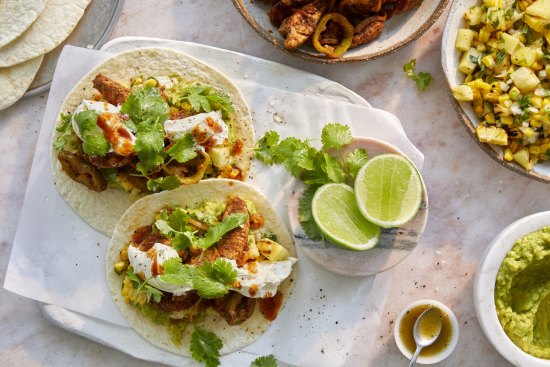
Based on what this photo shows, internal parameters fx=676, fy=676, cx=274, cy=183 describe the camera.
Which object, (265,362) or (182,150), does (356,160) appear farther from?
(265,362)

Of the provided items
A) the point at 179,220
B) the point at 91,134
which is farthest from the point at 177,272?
the point at 91,134

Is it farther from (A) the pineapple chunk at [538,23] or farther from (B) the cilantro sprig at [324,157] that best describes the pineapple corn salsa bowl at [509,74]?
(B) the cilantro sprig at [324,157]

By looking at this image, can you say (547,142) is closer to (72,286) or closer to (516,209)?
(516,209)

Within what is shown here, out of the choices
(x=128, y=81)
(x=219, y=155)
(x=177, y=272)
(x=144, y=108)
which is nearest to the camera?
(x=177, y=272)

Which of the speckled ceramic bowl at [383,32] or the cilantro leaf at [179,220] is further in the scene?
the speckled ceramic bowl at [383,32]

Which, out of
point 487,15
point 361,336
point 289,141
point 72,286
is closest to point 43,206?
point 72,286

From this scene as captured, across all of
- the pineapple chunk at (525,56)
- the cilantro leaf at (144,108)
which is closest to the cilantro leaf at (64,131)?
the cilantro leaf at (144,108)
